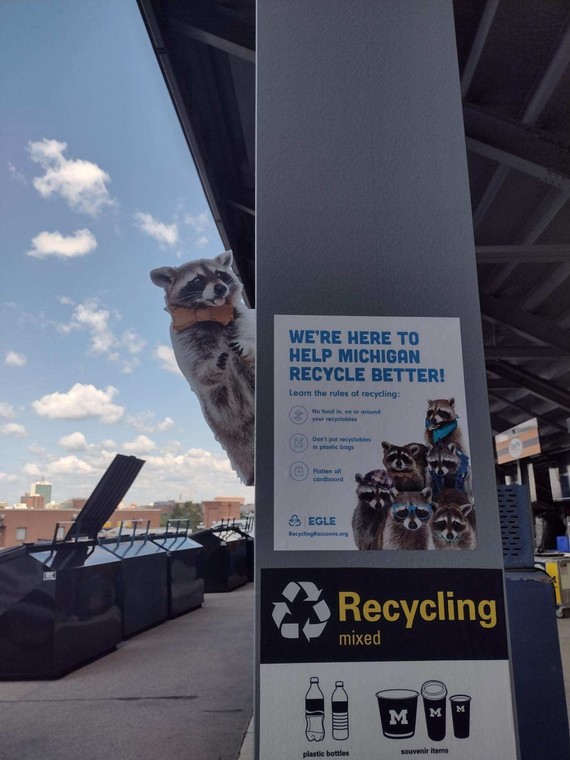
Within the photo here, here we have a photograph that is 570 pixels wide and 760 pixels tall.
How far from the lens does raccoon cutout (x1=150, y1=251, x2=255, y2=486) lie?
958 cm

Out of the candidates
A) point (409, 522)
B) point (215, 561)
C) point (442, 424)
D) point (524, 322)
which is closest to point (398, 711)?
point (409, 522)

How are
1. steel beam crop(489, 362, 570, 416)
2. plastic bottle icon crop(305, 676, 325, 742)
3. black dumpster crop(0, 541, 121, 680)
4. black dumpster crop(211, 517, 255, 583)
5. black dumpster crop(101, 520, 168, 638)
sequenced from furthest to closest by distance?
steel beam crop(489, 362, 570, 416) → black dumpster crop(211, 517, 255, 583) → black dumpster crop(101, 520, 168, 638) → black dumpster crop(0, 541, 121, 680) → plastic bottle icon crop(305, 676, 325, 742)

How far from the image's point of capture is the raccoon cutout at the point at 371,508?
2.28m

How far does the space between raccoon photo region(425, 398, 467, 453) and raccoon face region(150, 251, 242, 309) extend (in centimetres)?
730

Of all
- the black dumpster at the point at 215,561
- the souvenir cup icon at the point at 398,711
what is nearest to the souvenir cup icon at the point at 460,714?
the souvenir cup icon at the point at 398,711

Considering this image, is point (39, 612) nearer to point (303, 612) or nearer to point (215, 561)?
point (303, 612)

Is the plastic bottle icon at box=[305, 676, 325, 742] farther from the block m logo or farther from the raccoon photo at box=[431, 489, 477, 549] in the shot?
the raccoon photo at box=[431, 489, 477, 549]

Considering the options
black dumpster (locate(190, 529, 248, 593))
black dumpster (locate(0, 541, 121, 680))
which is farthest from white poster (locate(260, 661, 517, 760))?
black dumpster (locate(190, 529, 248, 593))

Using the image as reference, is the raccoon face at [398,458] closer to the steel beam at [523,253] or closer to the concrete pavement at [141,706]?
the concrete pavement at [141,706]

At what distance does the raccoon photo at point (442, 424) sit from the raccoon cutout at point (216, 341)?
703 centimetres

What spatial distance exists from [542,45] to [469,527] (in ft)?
17.4

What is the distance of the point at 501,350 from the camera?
1284 cm

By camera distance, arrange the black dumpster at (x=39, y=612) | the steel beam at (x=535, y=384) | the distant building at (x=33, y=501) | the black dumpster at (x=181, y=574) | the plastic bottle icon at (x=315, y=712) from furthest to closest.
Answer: the distant building at (x=33, y=501), the steel beam at (x=535, y=384), the black dumpster at (x=181, y=574), the black dumpster at (x=39, y=612), the plastic bottle icon at (x=315, y=712)

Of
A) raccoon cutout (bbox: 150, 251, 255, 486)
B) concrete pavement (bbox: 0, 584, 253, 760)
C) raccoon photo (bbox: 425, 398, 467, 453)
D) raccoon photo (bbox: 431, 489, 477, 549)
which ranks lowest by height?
concrete pavement (bbox: 0, 584, 253, 760)
